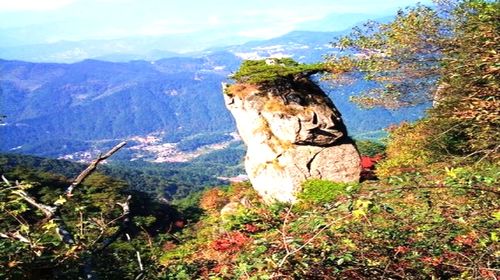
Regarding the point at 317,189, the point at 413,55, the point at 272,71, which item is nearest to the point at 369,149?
the point at 317,189

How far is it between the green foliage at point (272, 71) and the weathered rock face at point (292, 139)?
72 centimetres

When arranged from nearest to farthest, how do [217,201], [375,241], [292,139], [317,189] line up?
[375,241]
[317,189]
[292,139]
[217,201]

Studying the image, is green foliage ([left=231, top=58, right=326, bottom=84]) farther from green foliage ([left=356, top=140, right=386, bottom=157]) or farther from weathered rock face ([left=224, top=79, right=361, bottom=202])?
green foliage ([left=356, top=140, right=386, bottom=157])

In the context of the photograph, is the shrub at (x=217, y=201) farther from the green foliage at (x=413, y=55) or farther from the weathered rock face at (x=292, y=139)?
the green foliage at (x=413, y=55)

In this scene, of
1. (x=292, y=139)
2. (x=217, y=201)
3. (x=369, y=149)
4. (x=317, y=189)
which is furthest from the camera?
(x=369, y=149)

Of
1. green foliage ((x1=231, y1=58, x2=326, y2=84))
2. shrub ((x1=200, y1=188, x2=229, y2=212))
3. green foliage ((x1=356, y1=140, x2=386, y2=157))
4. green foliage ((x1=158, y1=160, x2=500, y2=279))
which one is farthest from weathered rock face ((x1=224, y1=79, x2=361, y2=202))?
green foliage ((x1=158, y1=160, x2=500, y2=279))

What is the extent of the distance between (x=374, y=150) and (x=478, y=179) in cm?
4166

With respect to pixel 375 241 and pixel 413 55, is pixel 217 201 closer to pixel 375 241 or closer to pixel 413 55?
pixel 413 55

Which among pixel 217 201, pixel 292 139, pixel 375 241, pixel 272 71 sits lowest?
pixel 217 201

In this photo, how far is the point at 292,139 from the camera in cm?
2753

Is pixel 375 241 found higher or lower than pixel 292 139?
higher

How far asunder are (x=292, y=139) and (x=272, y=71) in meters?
4.24

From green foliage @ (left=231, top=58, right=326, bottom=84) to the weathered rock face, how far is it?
0.72 m

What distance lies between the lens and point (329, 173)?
27188 millimetres
